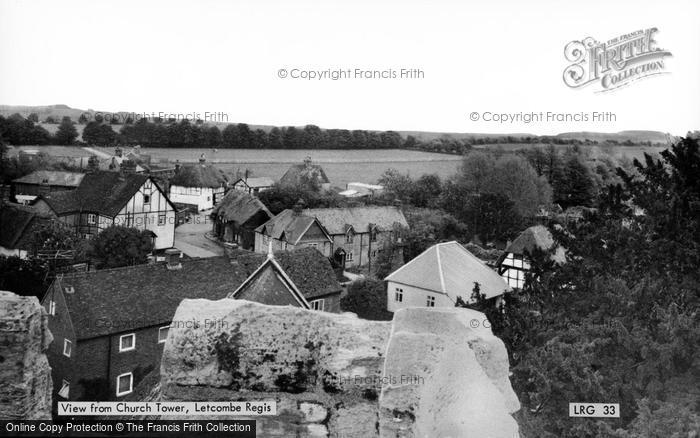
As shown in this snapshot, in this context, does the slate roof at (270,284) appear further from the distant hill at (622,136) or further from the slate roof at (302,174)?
the distant hill at (622,136)

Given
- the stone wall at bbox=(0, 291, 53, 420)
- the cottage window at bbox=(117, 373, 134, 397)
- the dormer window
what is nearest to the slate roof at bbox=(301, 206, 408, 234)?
the dormer window

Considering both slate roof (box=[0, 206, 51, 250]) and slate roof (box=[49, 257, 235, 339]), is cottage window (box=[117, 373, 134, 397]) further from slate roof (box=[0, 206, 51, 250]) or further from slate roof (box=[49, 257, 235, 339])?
slate roof (box=[0, 206, 51, 250])

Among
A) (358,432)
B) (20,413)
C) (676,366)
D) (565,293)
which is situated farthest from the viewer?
(565,293)

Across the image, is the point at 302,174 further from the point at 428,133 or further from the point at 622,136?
the point at 622,136

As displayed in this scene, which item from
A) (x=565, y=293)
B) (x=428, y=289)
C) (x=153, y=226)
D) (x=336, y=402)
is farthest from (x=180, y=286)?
(x=565, y=293)

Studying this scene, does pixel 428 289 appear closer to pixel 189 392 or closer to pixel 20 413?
pixel 189 392

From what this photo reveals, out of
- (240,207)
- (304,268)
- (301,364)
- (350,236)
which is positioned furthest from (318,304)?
(301,364)
